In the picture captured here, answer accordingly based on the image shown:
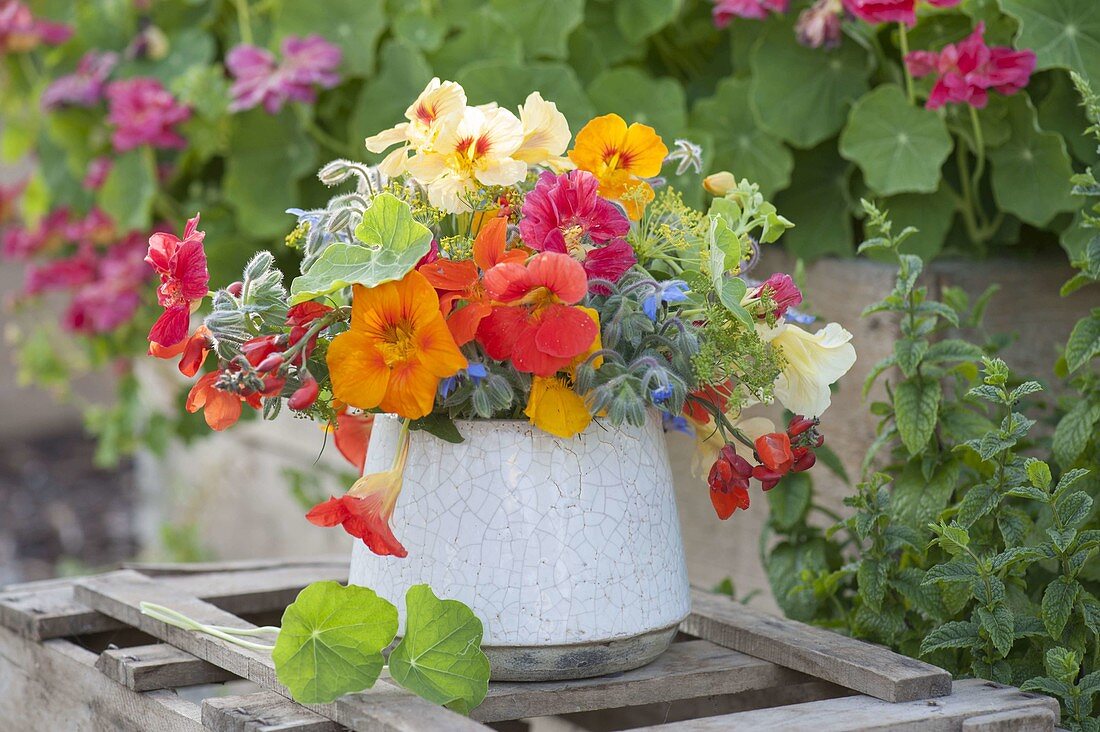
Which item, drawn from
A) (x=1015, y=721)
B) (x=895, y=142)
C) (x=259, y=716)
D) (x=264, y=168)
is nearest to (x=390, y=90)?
(x=264, y=168)

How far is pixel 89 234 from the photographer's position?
78.2 inches

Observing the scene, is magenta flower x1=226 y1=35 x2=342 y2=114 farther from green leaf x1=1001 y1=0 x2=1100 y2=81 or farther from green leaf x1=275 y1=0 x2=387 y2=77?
green leaf x1=1001 y1=0 x2=1100 y2=81

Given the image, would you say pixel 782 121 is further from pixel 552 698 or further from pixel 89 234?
pixel 89 234

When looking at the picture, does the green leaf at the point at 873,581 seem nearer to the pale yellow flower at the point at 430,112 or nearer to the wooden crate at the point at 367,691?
the wooden crate at the point at 367,691

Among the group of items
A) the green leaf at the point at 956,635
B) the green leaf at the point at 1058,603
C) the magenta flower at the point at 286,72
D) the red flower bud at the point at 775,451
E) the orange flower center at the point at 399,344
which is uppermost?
the magenta flower at the point at 286,72

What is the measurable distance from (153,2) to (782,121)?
101 centimetres

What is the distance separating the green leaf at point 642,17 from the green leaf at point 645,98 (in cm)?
5

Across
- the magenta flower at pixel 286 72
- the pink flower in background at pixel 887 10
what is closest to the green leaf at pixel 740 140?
the pink flower in background at pixel 887 10

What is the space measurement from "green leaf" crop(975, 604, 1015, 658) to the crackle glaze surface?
A: 0.78 feet

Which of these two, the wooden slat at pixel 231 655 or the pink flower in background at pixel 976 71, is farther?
the pink flower in background at pixel 976 71

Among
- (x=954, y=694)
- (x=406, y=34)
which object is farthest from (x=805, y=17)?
(x=954, y=694)

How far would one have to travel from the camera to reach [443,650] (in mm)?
775

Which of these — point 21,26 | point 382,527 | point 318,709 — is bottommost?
point 318,709

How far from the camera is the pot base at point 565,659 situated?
825 millimetres
